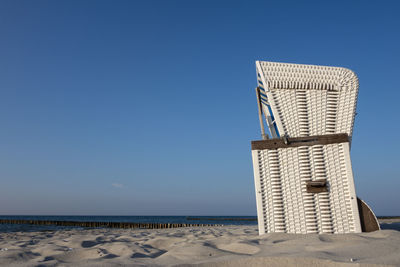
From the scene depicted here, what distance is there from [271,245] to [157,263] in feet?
4.49

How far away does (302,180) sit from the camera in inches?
182

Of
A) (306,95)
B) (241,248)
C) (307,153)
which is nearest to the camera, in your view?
(241,248)

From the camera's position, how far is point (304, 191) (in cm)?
458

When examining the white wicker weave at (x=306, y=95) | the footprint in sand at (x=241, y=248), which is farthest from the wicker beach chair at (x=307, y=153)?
the footprint in sand at (x=241, y=248)

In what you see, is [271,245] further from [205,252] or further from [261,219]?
[261,219]

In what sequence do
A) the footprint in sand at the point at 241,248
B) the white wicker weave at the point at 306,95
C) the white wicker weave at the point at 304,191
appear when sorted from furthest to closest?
the white wicker weave at the point at 306,95, the white wicker weave at the point at 304,191, the footprint in sand at the point at 241,248

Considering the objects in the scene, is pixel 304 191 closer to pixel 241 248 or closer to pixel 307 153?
pixel 307 153

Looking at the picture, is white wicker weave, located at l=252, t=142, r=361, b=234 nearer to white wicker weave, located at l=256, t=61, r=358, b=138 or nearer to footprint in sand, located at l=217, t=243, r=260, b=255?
white wicker weave, located at l=256, t=61, r=358, b=138

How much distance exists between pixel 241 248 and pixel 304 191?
6.13ft

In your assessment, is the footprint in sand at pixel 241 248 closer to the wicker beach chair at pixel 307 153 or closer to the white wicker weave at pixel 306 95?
the wicker beach chair at pixel 307 153

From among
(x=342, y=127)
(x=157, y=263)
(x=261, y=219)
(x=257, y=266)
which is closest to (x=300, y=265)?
(x=257, y=266)

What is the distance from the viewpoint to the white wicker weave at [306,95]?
194 inches

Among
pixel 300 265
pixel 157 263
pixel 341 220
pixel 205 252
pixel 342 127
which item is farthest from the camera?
pixel 342 127

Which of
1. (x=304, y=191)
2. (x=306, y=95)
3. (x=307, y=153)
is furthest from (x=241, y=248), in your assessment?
(x=306, y=95)
